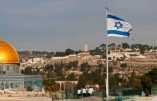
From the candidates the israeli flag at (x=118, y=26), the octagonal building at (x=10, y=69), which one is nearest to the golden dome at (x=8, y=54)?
the octagonal building at (x=10, y=69)

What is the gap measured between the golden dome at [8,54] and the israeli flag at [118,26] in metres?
47.3

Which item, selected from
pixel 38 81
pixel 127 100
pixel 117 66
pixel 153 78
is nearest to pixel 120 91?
pixel 127 100

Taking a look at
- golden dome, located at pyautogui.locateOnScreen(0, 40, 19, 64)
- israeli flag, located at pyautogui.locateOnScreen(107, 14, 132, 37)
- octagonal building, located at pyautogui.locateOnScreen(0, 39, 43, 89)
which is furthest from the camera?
octagonal building, located at pyautogui.locateOnScreen(0, 39, 43, 89)

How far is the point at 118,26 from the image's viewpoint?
936 inches

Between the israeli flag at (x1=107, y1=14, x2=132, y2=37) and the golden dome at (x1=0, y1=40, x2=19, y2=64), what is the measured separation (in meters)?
47.3

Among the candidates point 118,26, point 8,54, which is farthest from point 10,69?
point 118,26

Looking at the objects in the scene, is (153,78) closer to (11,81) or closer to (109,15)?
(11,81)

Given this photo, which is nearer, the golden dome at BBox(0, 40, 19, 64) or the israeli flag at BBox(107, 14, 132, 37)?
the israeli flag at BBox(107, 14, 132, 37)

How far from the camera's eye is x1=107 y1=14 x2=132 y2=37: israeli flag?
2361cm

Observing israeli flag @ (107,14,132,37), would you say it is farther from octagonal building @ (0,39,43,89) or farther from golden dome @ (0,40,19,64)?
golden dome @ (0,40,19,64)

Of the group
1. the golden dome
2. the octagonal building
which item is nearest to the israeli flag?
the octagonal building

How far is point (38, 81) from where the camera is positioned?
77.2m

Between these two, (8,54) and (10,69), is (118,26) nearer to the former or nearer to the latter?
(8,54)

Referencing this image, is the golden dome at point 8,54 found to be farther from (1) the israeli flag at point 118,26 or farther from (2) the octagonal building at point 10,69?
(1) the israeli flag at point 118,26
